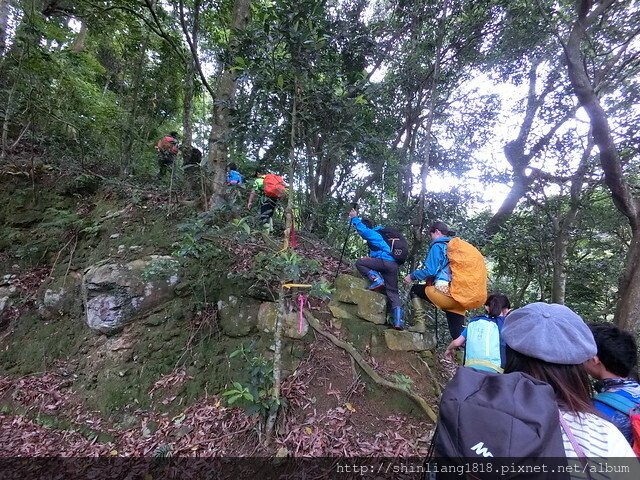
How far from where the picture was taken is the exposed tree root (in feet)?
12.9

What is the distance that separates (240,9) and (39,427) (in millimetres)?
7067

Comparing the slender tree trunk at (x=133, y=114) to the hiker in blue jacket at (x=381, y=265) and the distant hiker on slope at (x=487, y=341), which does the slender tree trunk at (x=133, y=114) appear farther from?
the distant hiker on slope at (x=487, y=341)

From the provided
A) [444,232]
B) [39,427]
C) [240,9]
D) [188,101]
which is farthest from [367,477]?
[188,101]

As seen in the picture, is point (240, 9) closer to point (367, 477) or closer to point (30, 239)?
point (30, 239)

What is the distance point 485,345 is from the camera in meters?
3.25

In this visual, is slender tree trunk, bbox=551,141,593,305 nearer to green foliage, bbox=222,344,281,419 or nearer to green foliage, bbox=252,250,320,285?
green foliage, bbox=252,250,320,285

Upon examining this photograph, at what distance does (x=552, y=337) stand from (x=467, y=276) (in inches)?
108

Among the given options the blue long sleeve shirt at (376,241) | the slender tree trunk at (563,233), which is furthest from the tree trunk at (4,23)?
the slender tree trunk at (563,233)

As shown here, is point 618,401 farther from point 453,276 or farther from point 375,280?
point 375,280

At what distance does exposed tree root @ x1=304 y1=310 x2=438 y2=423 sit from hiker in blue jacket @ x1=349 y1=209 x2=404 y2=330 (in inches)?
32.4

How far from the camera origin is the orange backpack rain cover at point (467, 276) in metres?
4.02

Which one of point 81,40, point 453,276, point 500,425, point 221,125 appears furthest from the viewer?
point 81,40

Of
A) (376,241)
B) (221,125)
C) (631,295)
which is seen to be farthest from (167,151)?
(631,295)

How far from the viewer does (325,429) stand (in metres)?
3.65
